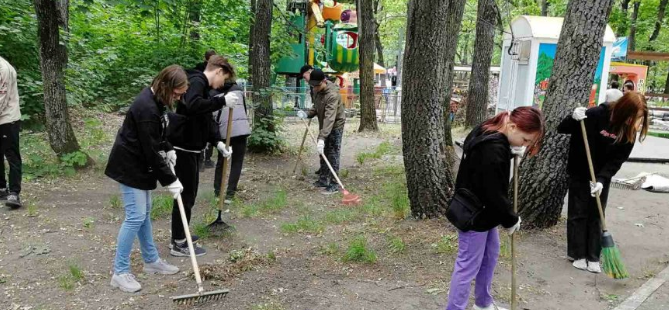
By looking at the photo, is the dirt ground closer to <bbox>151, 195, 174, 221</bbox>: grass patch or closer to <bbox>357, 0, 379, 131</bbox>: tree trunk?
<bbox>151, 195, 174, 221</bbox>: grass patch

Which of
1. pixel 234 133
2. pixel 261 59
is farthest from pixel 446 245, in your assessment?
pixel 261 59

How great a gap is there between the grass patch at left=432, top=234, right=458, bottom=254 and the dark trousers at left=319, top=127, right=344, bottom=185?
107 inches

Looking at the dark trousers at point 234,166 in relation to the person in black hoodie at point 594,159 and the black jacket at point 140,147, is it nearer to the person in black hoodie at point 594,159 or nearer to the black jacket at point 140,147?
the black jacket at point 140,147

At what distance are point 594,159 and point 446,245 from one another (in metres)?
1.47

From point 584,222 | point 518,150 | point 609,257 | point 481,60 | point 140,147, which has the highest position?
point 481,60

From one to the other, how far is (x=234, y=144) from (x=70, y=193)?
2089 mm

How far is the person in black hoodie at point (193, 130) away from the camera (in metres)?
4.27

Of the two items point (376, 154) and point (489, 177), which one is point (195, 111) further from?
point (376, 154)

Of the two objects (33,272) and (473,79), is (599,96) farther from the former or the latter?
(33,272)

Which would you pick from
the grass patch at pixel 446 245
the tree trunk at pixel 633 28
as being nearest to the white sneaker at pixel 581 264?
the grass patch at pixel 446 245

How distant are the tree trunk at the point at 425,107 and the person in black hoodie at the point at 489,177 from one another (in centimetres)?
173

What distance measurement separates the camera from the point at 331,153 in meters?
7.07

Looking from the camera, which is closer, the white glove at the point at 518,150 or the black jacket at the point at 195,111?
the white glove at the point at 518,150

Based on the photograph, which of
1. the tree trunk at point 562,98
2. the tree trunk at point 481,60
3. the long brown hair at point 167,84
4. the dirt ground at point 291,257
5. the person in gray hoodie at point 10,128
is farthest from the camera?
the tree trunk at point 481,60
